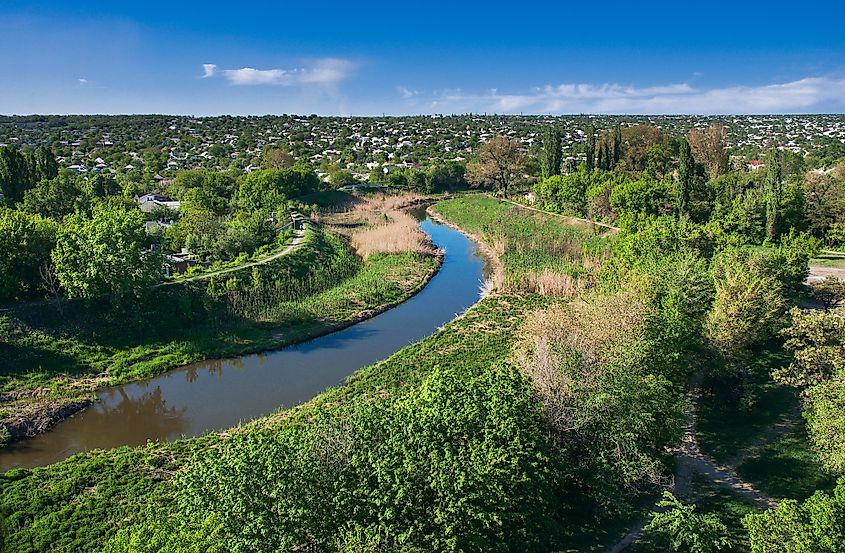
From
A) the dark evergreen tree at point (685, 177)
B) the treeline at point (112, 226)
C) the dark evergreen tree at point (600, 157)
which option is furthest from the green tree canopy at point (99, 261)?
the dark evergreen tree at point (600, 157)

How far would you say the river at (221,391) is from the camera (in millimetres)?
19391

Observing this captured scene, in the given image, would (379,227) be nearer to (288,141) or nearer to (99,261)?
(99,261)

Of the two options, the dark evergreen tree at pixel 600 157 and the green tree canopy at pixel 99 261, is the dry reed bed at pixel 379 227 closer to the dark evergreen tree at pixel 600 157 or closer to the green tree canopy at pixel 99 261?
the green tree canopy at pixel 99 261

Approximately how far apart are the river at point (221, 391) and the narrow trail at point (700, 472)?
13350 mm

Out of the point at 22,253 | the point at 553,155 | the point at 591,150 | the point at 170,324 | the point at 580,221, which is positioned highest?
the point at 591,150

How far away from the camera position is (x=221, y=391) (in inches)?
910

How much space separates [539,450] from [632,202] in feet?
119

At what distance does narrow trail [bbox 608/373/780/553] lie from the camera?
13969 mm

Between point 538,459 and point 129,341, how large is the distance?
21.0 meters

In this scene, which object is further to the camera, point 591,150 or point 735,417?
point 591,150

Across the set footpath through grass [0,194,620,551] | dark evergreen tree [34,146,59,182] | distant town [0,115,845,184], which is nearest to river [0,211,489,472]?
footpath through grass [0,194,620,551]

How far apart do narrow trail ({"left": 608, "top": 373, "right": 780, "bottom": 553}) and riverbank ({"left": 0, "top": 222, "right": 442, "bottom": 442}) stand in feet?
58.8

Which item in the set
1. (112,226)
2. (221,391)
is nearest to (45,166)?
(112,226)

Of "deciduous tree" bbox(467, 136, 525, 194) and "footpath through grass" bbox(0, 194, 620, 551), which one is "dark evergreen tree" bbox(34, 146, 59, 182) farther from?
"deciduous tree" bbox(467, 136, 525, 194)
